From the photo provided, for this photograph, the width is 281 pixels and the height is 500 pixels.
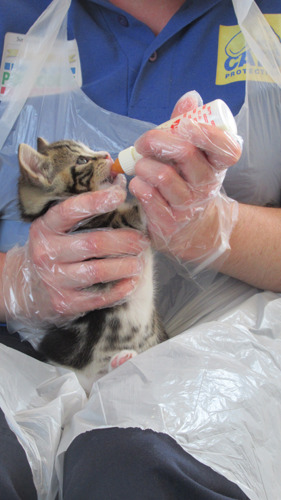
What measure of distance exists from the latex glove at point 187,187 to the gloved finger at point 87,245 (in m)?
0.05

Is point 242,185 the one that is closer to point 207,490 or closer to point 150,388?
point 150,388

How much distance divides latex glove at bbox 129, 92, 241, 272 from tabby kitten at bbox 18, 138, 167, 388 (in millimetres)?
84

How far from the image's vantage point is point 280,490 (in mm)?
694

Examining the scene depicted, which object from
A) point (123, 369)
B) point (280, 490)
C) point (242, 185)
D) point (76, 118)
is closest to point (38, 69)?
point (76, 118)

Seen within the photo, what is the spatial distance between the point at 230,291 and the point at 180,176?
487mm

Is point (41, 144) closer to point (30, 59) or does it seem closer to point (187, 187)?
point (30, 59)

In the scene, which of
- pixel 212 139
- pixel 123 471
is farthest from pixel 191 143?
pixel 123 471

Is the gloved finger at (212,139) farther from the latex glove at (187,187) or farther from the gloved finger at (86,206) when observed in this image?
the gloved finger at (86,206)

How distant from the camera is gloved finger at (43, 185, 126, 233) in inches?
33.5

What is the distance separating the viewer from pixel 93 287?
0.97 metres

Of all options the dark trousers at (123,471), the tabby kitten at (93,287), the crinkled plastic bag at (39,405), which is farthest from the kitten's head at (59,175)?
the dark trousers at (123,471)

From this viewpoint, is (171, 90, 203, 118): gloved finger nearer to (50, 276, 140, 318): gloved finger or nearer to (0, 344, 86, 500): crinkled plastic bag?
(50, 276, 140, 318): gloved finger

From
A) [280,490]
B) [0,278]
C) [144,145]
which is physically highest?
[144,145]

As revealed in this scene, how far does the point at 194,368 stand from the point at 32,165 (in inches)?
22.6
